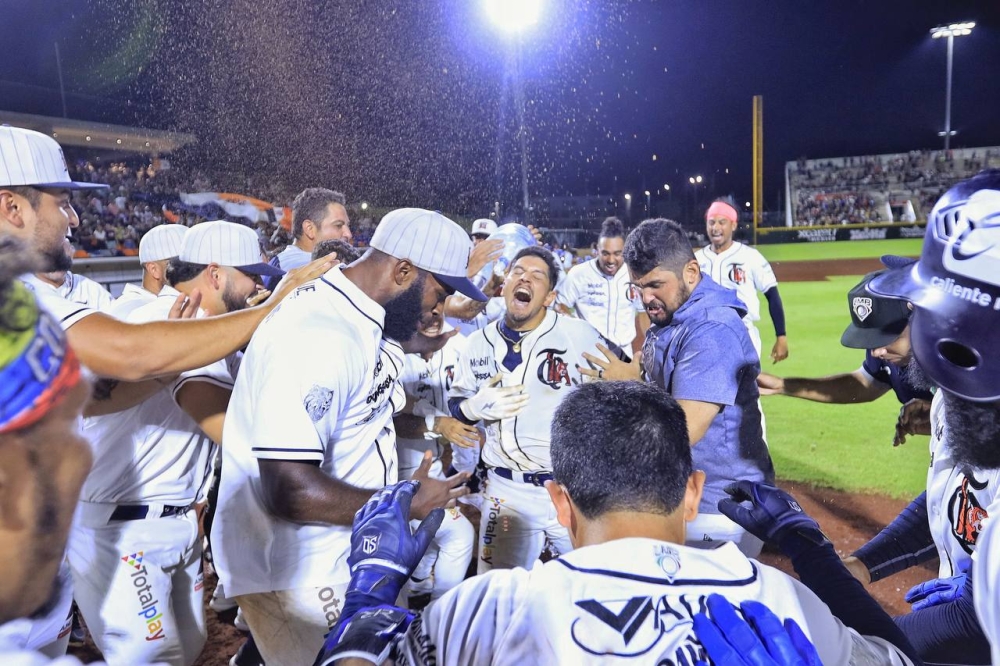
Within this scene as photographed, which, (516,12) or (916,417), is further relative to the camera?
(516,12)

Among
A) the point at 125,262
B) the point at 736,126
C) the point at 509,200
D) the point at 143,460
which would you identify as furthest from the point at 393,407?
the point at 736,126

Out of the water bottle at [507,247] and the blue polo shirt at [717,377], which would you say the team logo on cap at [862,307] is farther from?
the water bottle at [507,247]

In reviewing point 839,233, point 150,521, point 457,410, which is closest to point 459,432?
point 457,410

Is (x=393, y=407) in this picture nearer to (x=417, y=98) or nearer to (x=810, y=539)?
(x=810, y=539)

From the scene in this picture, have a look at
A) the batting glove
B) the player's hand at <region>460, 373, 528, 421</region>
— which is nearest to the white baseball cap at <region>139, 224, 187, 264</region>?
the player's hand at <region>460, 373, 528, 421</region>

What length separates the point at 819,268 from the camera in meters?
23.2

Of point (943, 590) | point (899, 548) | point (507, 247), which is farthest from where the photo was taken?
point (507, 247)

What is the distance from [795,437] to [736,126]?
44.6m

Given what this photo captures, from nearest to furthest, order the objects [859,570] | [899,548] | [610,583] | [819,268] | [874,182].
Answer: [610,583]
[859,570]
[899,548]
[819,268]
[874,182]

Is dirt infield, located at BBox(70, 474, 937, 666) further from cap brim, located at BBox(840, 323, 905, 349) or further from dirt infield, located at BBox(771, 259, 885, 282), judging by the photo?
dirt infield, located at BBox(771, 259, 885, 282)

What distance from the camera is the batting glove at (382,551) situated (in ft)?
4.96

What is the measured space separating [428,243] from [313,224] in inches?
125

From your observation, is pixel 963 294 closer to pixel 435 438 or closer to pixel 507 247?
pixel 435 438

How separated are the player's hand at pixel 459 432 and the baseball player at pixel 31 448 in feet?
9.67
